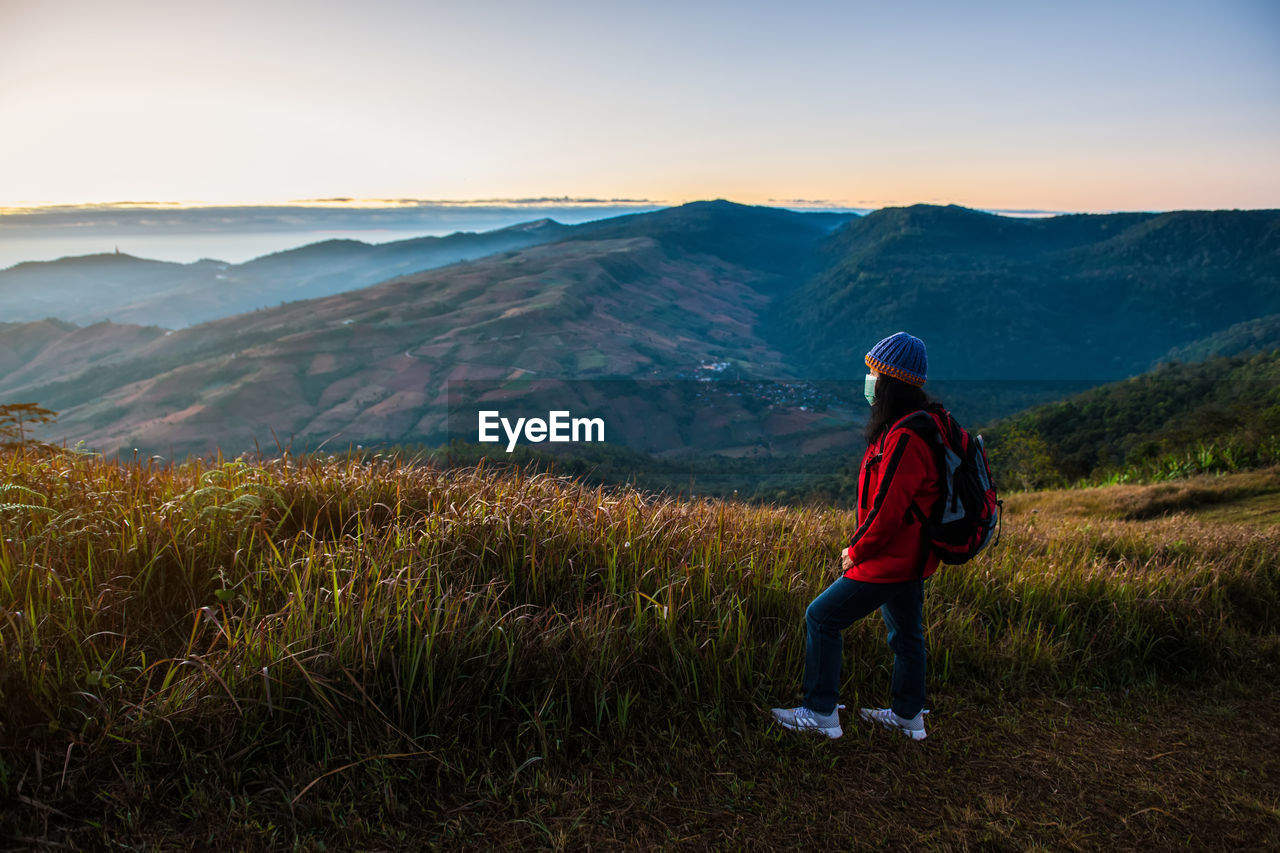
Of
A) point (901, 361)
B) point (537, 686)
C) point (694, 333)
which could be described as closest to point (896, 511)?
point (901, 361)

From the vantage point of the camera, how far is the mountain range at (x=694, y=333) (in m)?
82.5

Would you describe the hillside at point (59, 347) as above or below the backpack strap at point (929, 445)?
below

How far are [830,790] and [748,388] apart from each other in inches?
3612

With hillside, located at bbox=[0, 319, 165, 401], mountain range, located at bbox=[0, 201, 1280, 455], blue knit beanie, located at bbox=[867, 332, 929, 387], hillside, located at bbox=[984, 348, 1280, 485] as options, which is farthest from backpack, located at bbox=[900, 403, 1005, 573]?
hillside, located at bbox=[0, 319, 165, 401]

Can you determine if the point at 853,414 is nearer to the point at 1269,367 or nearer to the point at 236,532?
the point at 1269,367

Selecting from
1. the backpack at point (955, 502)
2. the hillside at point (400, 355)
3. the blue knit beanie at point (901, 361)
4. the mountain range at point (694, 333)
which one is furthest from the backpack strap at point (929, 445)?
the hillside at point (400, 355)

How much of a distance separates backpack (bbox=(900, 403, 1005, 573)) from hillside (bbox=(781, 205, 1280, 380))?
113655mm

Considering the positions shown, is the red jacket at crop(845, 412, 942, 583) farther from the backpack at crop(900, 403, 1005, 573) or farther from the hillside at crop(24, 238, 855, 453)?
the hillside at crop(24, 238, 855, 453)

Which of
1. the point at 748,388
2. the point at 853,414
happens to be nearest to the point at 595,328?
the point at 748,388

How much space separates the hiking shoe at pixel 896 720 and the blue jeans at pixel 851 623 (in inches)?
1.2

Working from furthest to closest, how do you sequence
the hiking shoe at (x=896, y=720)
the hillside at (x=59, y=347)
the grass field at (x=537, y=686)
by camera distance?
the hillside at (x=59, y=347)
the hiking shoe at (x=896, y=720)
the grass field at (x=537, y=686)

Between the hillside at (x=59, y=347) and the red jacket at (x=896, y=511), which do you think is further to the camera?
the hillside at (x=59, y=347)

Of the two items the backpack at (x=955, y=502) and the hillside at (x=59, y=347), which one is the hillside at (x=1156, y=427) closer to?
the backpack at (x=955, y=502)

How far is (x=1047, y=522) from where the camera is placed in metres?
6.80
